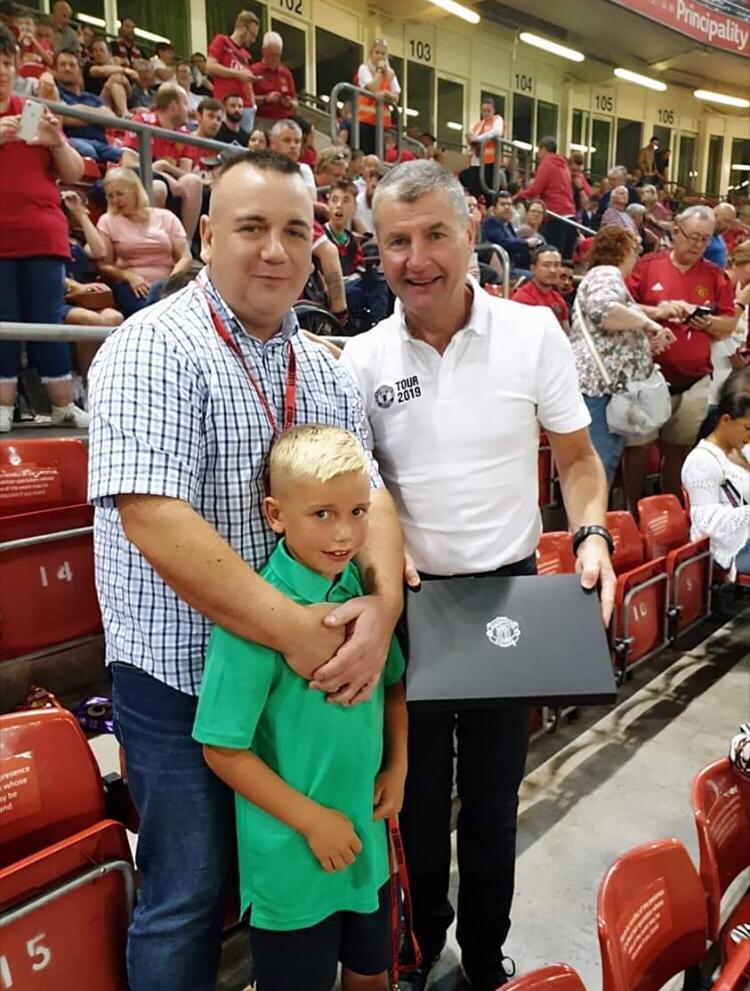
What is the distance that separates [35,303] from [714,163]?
2089 cm

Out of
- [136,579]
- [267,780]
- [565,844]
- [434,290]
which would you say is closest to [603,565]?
[434,290]

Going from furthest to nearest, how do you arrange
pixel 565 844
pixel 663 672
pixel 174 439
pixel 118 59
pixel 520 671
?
1. pixel 118 59
2. pixel 663 672
3. pixel 565 844
4. pixel 520 671
5. pixel 174 439

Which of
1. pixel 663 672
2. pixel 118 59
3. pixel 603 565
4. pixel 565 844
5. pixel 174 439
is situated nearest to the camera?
pixel 174 439

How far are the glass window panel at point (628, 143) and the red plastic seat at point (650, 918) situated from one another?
62.4ft

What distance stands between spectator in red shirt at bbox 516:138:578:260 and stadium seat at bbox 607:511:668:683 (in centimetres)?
682

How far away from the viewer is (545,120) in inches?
643

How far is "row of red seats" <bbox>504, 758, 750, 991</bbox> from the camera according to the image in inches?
45.4

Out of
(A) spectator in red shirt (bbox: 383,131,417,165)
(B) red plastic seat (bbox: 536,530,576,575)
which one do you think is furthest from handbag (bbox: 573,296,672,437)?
(A) spectator in red shirt (bbox: 383,131,417,165)

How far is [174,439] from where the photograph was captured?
97 cm

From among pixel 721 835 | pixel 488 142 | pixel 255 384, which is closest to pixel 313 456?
pixel 255 384

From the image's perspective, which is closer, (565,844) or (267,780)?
(267,780)

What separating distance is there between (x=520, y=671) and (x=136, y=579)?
1.99 ft

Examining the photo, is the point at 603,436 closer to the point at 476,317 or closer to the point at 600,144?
the point at 476,317

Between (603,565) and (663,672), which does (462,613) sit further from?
(663,672)
